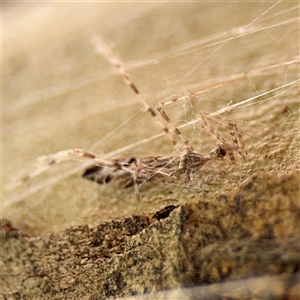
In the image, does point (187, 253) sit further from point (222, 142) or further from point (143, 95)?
point (143, 95)

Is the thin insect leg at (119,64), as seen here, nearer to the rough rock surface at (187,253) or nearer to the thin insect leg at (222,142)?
the thin insect leg at (222,142)

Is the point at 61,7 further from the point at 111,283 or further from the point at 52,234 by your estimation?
the point at 111,283

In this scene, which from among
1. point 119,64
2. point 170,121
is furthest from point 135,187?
point 119,64

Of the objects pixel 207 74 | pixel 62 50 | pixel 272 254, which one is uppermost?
pixel 62 50

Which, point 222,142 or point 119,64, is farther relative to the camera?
point 119,64

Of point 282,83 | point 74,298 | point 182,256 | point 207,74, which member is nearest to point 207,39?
point 207,74

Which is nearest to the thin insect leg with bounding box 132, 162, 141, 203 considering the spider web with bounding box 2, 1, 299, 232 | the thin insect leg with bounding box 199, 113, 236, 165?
the spider web with bounding box 2, 1, 299, 232

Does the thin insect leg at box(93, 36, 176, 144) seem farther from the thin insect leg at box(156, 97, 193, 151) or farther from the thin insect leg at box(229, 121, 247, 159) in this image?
the thin insect leg at box(229, 121, 247, 159)

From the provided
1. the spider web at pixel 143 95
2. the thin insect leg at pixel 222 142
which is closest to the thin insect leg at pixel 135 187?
the spider web at pixel 143 95
